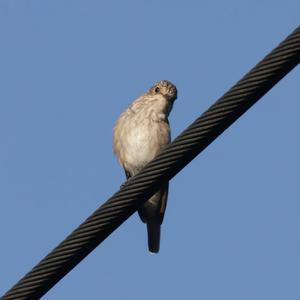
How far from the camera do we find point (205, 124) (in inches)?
184

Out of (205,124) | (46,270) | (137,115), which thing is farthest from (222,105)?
(137,115)

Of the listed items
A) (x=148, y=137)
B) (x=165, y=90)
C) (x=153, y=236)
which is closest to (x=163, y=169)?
(x=148, y=137)

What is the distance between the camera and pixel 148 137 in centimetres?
953

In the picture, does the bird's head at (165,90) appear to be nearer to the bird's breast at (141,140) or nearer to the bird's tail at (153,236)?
the bird's breast at (141,140)

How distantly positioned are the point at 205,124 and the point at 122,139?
5131mm

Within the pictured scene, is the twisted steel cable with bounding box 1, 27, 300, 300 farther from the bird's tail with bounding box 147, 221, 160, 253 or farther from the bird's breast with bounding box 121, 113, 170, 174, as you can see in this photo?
the bird's tail with bounding box 147, 221, 160, 253

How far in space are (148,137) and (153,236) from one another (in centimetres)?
122

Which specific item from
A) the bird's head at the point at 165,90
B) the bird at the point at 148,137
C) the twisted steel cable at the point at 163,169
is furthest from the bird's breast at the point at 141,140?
the twisted steel cable at the point at 163,169

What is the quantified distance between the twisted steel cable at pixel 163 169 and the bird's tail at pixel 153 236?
523 cm

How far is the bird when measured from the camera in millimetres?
9562

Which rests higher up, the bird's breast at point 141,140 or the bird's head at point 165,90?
the bird's head at point 165,90

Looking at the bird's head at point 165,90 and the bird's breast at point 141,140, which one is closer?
the bird's breast at point 141,140

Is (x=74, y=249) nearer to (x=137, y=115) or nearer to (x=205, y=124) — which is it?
(x=205, y=124)

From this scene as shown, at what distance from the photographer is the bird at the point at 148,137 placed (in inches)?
376
